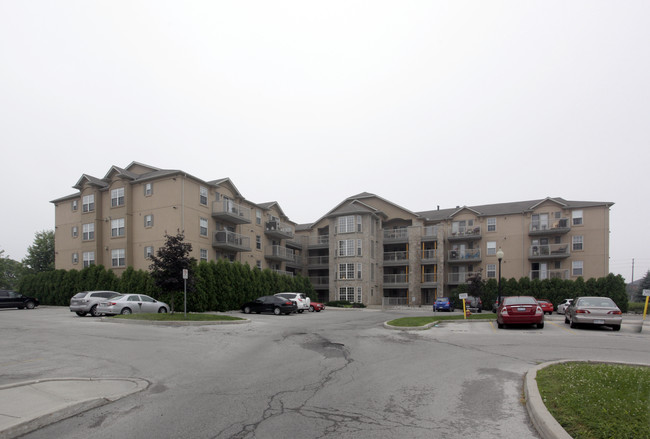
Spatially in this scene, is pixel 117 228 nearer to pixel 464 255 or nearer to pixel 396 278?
pixel 396 278

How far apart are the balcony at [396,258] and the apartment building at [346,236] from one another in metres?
0.13

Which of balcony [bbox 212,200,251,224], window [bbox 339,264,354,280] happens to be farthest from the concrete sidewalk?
window [bbox 339,264,354,280]

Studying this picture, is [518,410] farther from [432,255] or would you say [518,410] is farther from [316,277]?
[316,277]

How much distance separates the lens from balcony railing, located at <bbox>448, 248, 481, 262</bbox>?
48.0 m

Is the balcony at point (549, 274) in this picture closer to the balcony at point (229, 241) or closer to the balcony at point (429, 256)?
the balcony at point (429, 256)

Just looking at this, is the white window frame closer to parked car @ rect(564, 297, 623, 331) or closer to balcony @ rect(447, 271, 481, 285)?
parked car @ rect(564, 297, 623, 331)

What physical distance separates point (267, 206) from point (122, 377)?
40355mm

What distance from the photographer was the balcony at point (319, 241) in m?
54.4

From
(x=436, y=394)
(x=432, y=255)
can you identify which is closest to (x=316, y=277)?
(x=432, y=255)

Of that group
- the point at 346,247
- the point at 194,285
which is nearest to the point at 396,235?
the point at 346,247

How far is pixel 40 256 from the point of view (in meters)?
59.0

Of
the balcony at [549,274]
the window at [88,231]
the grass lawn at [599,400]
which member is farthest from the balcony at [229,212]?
the grass lawn at [599,400]

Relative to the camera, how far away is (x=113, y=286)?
114 feet

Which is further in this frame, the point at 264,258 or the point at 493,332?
the point at 264,258
